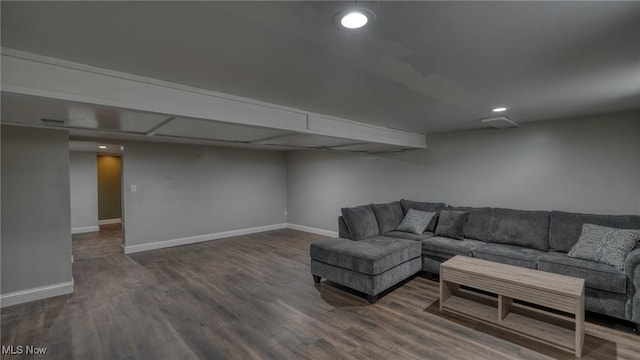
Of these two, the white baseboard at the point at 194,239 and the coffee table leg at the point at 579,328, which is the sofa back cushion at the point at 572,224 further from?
the white baseboard at the point at 194,239

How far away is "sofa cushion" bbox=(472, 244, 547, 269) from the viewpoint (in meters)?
3.18

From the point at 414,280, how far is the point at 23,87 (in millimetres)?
4189

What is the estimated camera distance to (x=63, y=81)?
182cm

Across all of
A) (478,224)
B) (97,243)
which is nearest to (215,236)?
(97,243)

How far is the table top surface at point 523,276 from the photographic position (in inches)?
95.6

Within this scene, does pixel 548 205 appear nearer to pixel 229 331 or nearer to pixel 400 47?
pixel 400 47

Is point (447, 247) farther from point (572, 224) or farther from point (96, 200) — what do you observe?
point (96, 200)

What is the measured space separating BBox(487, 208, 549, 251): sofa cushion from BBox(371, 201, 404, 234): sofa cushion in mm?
1361

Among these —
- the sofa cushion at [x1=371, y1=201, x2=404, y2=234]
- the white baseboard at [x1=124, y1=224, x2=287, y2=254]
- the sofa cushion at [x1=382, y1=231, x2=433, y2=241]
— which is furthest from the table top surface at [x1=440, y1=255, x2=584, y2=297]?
the white baseboard at [x1=124, y1=224, x2=287, y2=254]

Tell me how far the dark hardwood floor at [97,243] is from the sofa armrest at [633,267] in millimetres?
7007

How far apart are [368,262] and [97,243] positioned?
19.5ft

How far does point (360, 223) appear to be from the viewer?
422 cm

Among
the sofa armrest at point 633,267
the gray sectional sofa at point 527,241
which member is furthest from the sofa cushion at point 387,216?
the sofa armrest at point 633,267

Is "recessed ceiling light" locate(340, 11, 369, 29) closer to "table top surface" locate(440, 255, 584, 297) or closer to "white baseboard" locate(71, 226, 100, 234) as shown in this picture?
"table top surface" locate(440, 255, 584, 297)
